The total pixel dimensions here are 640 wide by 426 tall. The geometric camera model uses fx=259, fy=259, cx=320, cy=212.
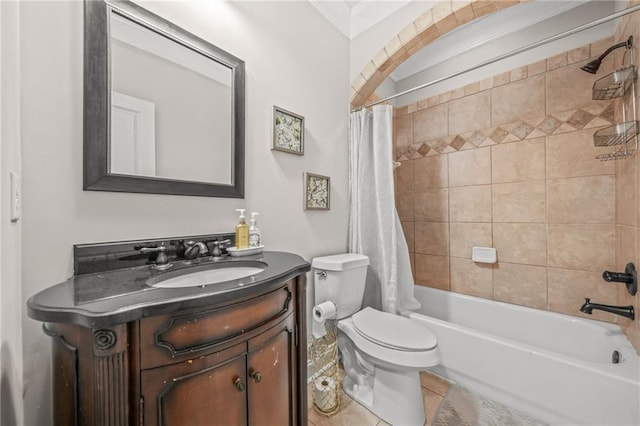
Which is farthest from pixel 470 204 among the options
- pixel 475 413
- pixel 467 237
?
pixel 475 413

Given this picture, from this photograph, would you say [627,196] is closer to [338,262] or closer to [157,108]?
[338,262]

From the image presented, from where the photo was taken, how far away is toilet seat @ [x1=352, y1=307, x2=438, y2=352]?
131cm

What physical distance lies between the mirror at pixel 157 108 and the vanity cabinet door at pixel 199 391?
73cm

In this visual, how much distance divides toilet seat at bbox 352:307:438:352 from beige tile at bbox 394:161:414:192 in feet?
4.84

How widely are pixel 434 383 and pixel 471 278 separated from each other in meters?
0.98

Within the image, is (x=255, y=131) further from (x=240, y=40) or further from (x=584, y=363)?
(x=584, y=363)

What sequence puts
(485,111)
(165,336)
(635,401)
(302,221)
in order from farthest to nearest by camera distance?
(485,111) → (302,221) → (635,401) → (165,336)

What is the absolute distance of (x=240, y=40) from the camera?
1394mm

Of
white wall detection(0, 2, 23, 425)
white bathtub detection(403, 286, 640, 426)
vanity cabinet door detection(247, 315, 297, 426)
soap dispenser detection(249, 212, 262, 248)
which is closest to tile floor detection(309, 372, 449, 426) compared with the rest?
white bathtub detection(403, 286, 640, 426)

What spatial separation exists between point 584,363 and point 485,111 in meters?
1.88

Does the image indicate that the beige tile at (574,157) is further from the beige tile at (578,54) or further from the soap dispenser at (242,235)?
the soap dispenser at (242,235)

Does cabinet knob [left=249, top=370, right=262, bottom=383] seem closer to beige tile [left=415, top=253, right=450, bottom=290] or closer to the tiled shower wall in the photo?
the tiled shower wall

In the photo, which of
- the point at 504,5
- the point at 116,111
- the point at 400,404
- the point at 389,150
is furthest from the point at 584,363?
the point at 116,111

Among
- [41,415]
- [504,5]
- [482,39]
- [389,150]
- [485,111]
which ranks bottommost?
[41,415]
